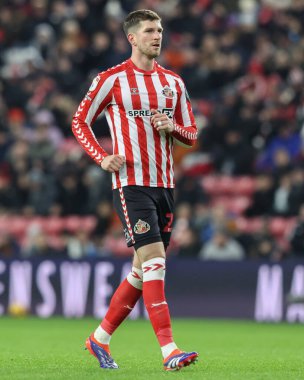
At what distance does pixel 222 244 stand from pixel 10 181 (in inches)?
180

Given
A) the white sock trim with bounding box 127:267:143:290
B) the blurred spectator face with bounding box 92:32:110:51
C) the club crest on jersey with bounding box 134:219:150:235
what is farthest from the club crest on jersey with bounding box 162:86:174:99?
the blurred spectator face with bounding box 92:32:110:51

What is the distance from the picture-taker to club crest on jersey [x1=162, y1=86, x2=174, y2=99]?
7.47 metres

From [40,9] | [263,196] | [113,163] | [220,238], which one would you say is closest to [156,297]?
[113,163]

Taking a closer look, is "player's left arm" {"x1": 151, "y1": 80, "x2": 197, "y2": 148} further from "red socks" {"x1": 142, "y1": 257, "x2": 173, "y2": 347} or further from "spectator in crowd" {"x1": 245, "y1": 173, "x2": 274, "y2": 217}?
"spectator in crowd" {"x1": 245, "y1": 173, "x2": 274, "y2": 217}

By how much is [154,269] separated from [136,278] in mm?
383

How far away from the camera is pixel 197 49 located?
63.7 ft

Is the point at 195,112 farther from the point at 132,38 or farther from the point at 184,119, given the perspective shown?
the point at 132,38

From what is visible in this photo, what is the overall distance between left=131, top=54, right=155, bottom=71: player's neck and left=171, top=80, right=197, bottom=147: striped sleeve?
24 centimetres

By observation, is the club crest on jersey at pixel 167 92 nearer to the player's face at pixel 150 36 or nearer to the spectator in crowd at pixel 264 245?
the player's face at pixel 150 36

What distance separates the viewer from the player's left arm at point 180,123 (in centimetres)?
725

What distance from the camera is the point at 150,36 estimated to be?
739cm

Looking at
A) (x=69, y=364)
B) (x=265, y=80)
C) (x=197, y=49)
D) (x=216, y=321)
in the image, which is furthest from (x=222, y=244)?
(x=69, y=364)

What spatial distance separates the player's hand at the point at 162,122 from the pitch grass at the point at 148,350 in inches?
62.6

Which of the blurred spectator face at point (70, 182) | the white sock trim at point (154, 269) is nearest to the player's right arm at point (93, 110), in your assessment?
the white sock trim at point (154, 269)
